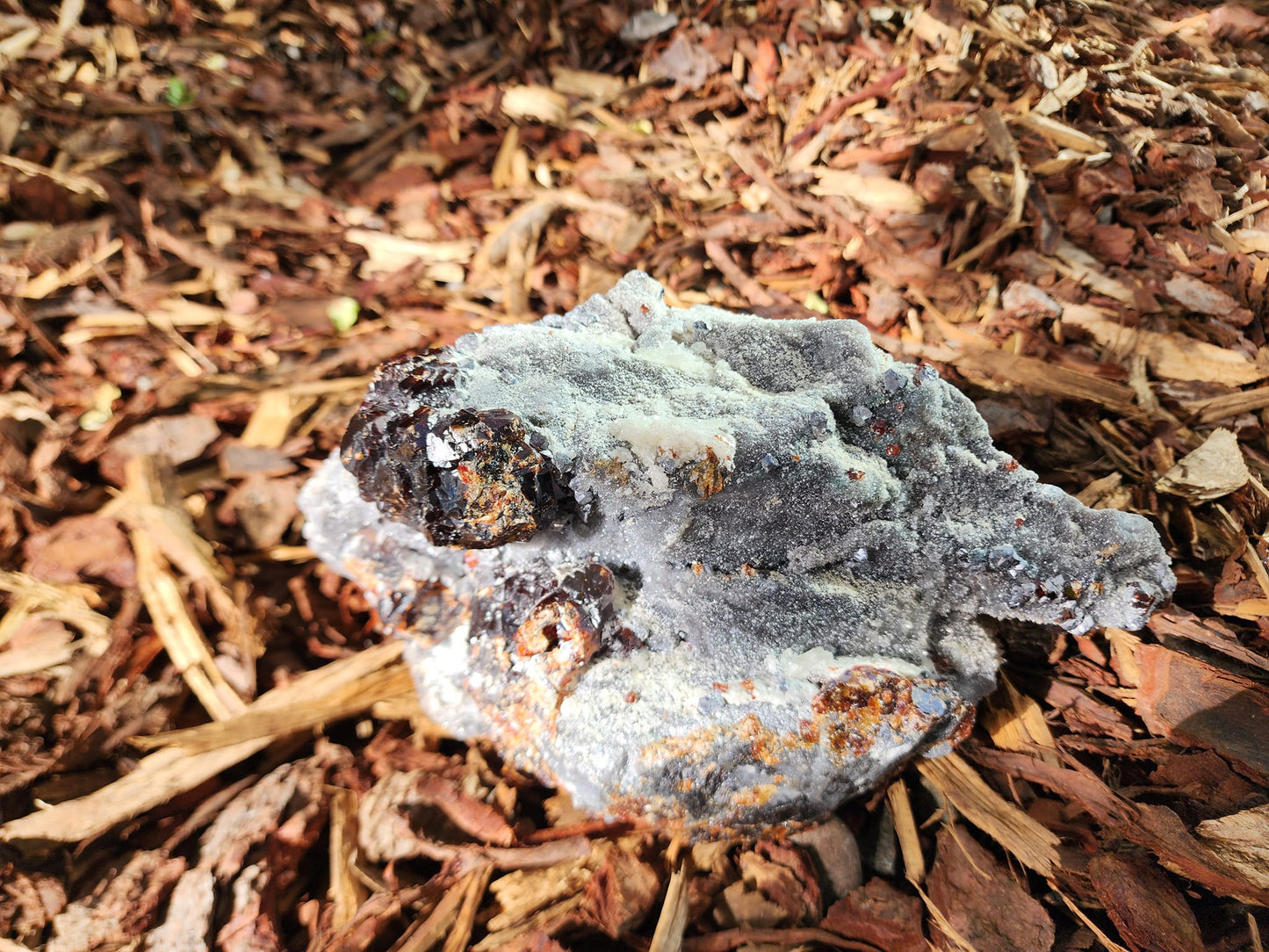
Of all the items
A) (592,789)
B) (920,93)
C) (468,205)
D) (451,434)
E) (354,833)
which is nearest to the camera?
(451,434)

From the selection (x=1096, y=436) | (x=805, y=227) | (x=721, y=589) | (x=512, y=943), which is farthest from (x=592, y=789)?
(x=805, y=227)

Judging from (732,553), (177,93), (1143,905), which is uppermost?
(177,93)

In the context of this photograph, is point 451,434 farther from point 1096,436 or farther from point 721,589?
point 1096,436

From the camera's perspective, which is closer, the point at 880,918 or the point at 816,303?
the point at 880,918

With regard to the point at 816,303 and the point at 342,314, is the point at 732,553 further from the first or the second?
the point at 342,314

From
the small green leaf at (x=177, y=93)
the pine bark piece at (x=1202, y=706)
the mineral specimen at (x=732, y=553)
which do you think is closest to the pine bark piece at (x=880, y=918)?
the mineral specimen at (x=732, y=553)

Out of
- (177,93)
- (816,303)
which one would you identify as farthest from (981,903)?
(177,93)

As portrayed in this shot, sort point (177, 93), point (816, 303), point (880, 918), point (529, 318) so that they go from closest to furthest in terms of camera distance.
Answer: point (880, 918) < point (816, 303) < point (529, 318) < point (177, 93)

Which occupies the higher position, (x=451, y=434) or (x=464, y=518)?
(x=451, y=434)
